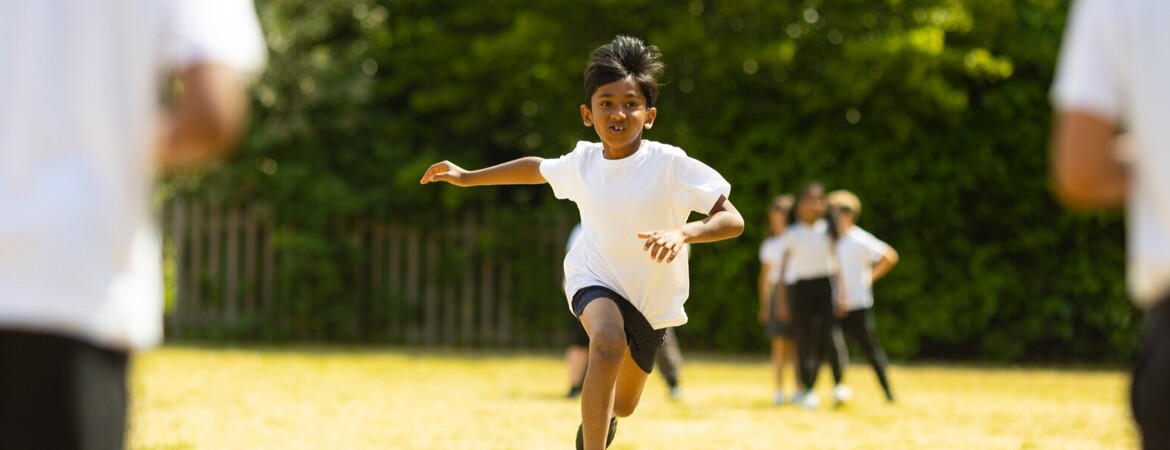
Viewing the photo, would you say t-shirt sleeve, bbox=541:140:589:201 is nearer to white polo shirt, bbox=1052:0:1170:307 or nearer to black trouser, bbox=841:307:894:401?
white polo shirt, bbox=1052:0:1170:307

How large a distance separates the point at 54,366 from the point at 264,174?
694 inches

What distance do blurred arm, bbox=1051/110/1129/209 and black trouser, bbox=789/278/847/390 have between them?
30.0 ft

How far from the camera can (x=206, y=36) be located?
2.32 meters

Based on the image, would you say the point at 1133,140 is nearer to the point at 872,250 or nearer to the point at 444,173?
the point at 444,173

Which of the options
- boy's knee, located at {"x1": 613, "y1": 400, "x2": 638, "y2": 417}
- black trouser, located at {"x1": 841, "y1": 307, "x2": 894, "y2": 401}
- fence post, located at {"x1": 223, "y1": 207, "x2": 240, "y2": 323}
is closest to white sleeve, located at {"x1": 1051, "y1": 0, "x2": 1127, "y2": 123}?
boy's knee, located at {"x1": 613, "y1": 400, "x2": 638, "y2": 417}

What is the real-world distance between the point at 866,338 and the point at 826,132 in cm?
669

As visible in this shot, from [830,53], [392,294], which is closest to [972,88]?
[830,53]

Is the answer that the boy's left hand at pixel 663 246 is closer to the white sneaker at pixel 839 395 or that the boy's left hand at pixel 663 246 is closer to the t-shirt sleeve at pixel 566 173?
the t-shirt sleeve at pixel 566 173

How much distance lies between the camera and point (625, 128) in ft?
20.7

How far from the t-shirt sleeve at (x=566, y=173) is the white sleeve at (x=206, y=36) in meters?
4.05

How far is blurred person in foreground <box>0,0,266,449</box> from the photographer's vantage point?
2250 millimetres

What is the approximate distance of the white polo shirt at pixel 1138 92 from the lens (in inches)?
94.9

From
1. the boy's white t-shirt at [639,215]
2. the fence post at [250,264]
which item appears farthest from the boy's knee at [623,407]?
the fence post at [250,264]

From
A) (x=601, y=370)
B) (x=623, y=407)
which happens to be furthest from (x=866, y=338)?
(x=601, y=370)
